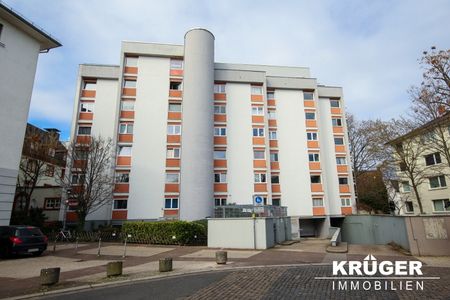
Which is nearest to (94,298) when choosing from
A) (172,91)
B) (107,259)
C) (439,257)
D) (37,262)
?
(107,259)

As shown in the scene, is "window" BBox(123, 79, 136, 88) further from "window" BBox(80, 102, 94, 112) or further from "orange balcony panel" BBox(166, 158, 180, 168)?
"orange balcony panel" BBox(166, 158, 180, 168)

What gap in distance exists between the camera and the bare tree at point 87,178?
24422mm

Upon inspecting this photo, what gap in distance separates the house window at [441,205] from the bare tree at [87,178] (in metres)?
38.3

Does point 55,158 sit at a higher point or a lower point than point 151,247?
higher

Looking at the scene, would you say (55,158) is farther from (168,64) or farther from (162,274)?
(162,274)

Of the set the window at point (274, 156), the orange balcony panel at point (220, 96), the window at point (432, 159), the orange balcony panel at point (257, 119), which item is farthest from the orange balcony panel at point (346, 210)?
the orange balcony panel at point (220, 96)

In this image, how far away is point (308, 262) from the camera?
1264 centimetres

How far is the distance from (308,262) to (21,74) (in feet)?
76.7

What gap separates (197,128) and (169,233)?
12830 millimetres

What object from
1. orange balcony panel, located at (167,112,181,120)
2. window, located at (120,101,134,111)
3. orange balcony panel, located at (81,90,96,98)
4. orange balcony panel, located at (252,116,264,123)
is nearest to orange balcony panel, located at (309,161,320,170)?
orange balcony panel, located at (252,116,264,123)

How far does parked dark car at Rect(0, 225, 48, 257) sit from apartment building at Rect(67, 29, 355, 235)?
13413 mm

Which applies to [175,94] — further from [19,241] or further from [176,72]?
[19,241]

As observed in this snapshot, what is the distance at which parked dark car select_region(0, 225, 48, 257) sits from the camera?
47.2ft

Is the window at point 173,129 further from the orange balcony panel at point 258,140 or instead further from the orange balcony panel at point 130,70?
the orange balcony panel at point 258,140
